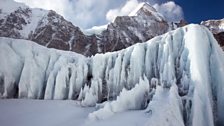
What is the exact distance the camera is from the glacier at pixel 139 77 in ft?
50.3

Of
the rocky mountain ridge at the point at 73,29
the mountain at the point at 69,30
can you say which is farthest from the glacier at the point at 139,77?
the mountain at the point at 69,30

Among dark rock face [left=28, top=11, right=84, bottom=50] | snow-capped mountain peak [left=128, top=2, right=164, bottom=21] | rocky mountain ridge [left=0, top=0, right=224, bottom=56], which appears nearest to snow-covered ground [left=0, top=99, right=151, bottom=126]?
rocky mountain ridge [left=0, top=0, right=224, bottom=56]

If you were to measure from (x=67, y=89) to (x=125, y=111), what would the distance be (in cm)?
991

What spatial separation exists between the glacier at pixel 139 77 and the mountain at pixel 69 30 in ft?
196

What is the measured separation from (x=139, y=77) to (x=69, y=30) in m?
76.1

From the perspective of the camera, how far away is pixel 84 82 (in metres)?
24.8

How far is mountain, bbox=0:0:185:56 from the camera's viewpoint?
88.9 meters

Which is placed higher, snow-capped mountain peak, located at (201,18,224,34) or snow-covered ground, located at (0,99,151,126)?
snow-capped mountain peak, located at (201,18,224,34)

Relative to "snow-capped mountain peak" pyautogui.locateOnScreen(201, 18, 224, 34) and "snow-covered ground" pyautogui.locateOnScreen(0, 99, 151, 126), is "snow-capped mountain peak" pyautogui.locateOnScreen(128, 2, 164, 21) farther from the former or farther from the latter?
"snow-covered ground" pyautogui.locateOnScreen(0, 99, 151, 126)

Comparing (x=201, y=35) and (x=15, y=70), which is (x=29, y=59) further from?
(x=201, y=35)

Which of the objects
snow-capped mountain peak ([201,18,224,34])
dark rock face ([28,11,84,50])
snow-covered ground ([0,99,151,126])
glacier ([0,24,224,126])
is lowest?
snow-covered ground ([0,99,151,126])

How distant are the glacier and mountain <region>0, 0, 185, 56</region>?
59765 millimetres

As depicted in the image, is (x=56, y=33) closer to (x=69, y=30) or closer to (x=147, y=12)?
(x=69, y=30)

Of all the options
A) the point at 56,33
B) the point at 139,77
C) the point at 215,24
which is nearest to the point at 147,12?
the point at 215,24
